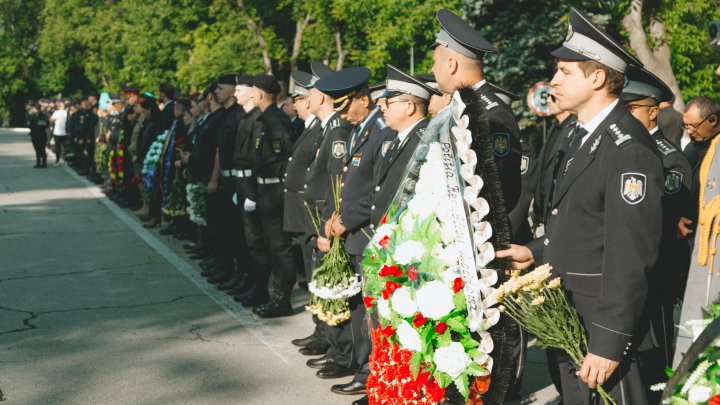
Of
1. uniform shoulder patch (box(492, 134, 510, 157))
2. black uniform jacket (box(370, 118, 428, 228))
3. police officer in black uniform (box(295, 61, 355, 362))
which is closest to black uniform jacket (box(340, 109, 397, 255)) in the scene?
black uniform jacket (box(370, 118, 428, 228))

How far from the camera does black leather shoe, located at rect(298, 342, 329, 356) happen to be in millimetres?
7027

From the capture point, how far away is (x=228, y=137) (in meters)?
9.30

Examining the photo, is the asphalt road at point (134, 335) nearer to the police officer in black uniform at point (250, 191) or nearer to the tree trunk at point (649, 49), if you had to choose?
the police officer in black uniform at point (250, 191)

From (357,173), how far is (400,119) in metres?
0.71

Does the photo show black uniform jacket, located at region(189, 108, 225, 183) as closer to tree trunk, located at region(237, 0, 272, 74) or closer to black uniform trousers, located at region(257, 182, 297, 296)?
black uniform trousers, located at region(257, 182, 297, 296)

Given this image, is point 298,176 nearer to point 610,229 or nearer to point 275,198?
point 275,198

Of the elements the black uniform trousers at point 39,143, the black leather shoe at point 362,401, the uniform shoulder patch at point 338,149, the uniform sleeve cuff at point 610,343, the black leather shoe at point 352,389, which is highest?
the uniform shoulder patch at point 338,149

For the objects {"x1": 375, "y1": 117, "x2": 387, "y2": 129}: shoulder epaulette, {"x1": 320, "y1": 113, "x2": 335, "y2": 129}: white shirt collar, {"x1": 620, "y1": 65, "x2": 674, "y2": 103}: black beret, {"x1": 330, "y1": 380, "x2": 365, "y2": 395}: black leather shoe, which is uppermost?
{"x1": 620, "y1": 65, "x2": 674, "y2": 103}: black beret

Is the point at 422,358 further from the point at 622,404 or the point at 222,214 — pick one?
the point at 222,214

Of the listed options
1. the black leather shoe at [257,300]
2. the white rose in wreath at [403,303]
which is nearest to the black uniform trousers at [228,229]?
the black leather shoe at [257,300]

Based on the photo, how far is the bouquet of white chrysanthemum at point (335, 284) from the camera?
618 cm

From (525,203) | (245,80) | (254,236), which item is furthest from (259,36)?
(525,203)

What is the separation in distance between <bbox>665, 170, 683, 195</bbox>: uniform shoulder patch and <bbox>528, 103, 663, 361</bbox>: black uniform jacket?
2.09 meters

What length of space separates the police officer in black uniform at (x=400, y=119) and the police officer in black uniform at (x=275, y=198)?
116 inches
